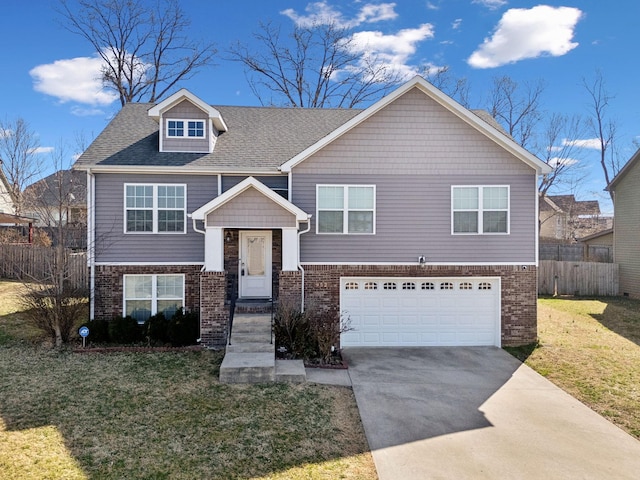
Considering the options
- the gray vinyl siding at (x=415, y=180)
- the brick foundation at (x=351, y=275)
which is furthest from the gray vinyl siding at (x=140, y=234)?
the gray vinyl siding at (x=415, y=180)

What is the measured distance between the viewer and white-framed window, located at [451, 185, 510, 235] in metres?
11.9

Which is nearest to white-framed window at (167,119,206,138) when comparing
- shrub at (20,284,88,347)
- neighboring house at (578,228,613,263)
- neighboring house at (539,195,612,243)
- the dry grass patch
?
shrub at (20,284,88,347)

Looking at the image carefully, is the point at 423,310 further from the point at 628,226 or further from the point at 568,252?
the point at 568,252

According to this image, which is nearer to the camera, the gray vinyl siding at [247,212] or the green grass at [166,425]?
the green grass at [166,425]

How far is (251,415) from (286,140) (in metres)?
9.22

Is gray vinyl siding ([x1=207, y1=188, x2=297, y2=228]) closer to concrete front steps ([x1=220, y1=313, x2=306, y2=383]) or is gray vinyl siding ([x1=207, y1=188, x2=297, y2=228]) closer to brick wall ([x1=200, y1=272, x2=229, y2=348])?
→ brick wall ([x1=200, y1=272, x2=229, y2=348])

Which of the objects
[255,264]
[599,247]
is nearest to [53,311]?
[255,264]

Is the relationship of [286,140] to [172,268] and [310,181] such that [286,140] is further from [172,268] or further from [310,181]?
[172,268]

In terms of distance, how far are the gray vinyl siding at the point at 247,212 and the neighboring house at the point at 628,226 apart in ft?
58.6

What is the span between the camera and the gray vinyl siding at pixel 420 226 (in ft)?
38.8

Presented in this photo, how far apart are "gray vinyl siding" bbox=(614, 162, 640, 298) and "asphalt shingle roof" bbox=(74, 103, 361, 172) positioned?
47.5 ft

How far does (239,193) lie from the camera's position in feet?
36.0

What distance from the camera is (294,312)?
35.3ft

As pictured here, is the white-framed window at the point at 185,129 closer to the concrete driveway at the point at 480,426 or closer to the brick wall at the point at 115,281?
the brick wall at the point at 115,281
